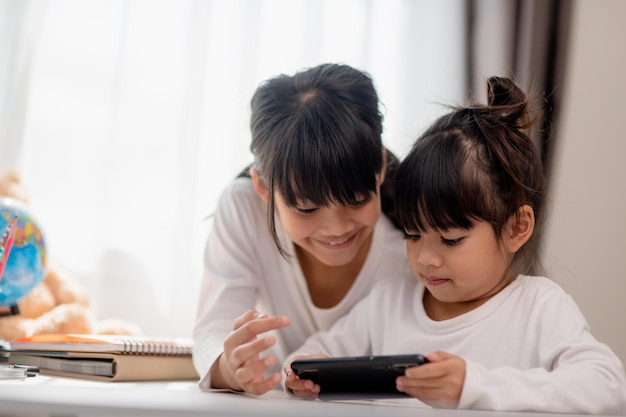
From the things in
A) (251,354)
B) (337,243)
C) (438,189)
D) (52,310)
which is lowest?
(52,310)

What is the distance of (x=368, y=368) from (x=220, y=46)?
1322 mm

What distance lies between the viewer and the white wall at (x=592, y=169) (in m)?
1.87

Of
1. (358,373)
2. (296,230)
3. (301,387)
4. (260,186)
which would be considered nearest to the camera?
(358,373)

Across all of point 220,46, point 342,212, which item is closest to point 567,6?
point 220,46

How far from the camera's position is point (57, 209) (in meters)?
1.86

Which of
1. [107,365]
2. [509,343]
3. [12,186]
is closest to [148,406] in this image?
[107,365]

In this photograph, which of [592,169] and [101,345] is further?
[592,169]

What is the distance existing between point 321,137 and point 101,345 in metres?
0.48

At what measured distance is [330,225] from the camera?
116cm

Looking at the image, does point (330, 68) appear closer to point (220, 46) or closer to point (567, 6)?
point (220, 46)

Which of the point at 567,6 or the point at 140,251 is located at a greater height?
the point at 567,6

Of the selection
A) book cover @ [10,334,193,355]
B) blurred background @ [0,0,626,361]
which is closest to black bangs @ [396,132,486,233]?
book cover @ [10,334,193,355]

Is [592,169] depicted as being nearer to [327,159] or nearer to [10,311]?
[327,159]

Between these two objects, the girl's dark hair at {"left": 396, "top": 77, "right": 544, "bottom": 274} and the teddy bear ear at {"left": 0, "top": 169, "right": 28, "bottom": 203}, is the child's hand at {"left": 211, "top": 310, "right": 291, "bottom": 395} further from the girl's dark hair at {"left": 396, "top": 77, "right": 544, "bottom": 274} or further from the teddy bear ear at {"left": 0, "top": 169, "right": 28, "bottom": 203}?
the teddy bear ear at {"left": 0, "top": 169, "right": 28, "bottom": 203}
